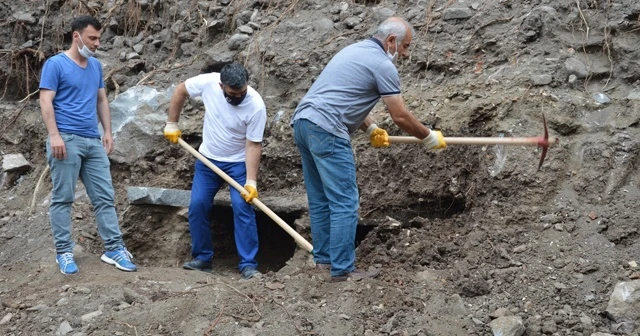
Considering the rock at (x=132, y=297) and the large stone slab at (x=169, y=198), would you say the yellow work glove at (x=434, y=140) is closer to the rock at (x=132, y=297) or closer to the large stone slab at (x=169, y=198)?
the large stone slab at (x=169, y=198)

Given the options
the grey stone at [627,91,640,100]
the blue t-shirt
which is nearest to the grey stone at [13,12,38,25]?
the blue t-shirt

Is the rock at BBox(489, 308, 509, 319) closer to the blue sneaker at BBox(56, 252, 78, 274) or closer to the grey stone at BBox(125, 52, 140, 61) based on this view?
the blue sneaker at BBox(56, 252, 78, 274)

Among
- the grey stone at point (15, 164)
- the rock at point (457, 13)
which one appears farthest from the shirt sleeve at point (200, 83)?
the grey stone at point (15, 164)

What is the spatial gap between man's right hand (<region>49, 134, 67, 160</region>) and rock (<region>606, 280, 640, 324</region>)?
3.59m

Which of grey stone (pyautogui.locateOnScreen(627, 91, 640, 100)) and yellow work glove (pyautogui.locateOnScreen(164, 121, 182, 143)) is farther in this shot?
yellow work glove (pyautogui.locateOnScreen(164, 121, 182, 143))

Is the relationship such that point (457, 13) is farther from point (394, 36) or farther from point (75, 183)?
point (75, 183)

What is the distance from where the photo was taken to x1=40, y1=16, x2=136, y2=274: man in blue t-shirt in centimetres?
533

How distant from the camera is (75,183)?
5496 mm

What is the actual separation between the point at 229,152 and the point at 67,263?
1393mm

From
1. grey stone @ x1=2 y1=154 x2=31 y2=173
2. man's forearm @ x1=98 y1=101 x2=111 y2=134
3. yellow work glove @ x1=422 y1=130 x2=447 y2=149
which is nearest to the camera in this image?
yellow work glove @ x1=422 y1=130 x2=447 y2=149

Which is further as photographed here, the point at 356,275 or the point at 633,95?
the point at 633,95

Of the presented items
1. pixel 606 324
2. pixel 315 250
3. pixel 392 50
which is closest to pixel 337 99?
pixel 392 50

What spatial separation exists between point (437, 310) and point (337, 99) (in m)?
1.44

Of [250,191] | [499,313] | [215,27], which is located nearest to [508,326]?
[499,313]
